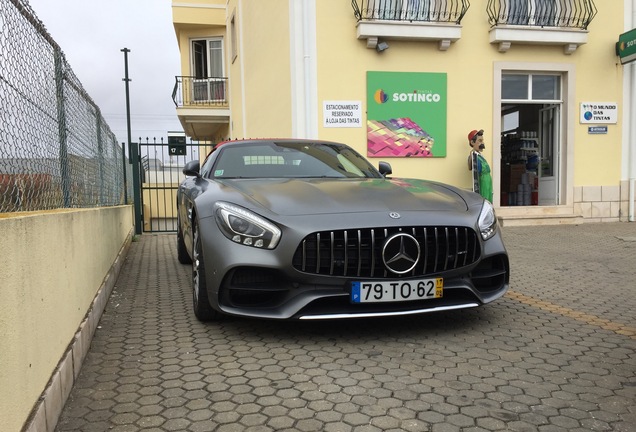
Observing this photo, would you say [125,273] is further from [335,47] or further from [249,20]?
[249,20]

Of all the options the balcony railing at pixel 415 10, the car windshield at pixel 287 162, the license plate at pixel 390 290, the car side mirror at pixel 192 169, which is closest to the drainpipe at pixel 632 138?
the balcony railing at pixel 415 10

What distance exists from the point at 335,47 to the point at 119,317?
7237 millimetres

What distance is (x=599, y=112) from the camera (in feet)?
35.5

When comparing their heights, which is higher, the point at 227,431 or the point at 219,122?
the point at 219,122

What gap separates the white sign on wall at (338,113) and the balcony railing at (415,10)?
1.65 metres

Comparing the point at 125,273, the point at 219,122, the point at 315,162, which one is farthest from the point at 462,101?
the point at 219,122

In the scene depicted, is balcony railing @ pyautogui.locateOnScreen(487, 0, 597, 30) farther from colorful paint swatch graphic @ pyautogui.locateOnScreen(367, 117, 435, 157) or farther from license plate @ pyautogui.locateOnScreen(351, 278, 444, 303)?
license plate @ pyautogui.locateOnScreen(351, 278, 444, 303)

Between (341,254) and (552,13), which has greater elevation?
(552,13)

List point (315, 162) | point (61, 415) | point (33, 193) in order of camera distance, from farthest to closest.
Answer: point (315, 162)
point (33, 193)
point (61, 415)

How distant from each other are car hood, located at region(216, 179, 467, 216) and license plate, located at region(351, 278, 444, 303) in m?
0.48

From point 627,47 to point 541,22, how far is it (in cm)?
182

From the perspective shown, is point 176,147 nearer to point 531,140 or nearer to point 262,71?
point 262,71

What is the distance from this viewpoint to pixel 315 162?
15.2 feet

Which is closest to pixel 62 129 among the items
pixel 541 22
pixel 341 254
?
pixel 341 254
